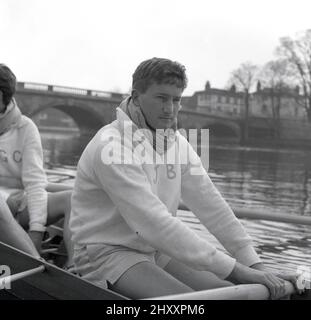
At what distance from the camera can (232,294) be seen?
1.81 metres

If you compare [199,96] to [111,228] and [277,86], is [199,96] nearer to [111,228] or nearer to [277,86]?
[277,86]

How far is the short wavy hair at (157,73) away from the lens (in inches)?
80.1

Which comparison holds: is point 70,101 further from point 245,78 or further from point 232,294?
point 232,294

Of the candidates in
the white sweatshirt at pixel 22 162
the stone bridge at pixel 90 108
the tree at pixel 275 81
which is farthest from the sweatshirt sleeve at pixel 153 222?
the tree at pixel 275 81

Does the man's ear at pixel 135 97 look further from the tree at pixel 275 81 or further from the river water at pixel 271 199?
the tree at pixel 275 81

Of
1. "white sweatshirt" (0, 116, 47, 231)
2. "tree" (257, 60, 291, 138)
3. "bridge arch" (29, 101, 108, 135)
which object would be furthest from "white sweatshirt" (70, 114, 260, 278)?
"tree" (257, 60, 291, 138)

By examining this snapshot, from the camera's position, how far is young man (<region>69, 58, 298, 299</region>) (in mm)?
1964

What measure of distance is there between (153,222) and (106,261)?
233 millimetres

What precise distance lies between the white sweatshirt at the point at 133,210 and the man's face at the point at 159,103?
13 centimetres

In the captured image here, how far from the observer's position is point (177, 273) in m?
2.21

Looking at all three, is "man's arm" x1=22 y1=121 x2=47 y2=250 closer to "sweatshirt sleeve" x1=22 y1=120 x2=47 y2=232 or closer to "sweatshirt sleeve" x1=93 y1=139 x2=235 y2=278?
"sweatshirt sleeve" x1=22 y1=120 x2=47 y2=232

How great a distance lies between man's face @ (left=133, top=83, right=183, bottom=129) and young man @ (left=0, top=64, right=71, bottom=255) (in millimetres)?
1151

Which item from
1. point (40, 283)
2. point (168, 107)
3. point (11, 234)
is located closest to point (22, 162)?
point (11, 234)
